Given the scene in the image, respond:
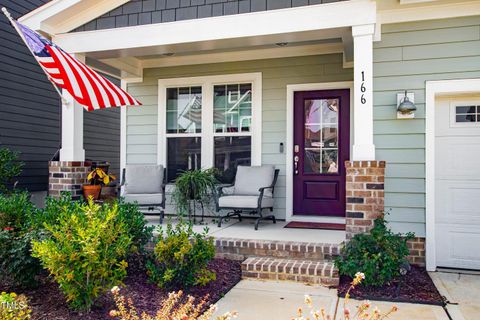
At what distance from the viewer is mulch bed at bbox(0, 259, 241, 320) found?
2.72 meters

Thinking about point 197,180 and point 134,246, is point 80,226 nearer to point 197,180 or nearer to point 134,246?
point 134,246

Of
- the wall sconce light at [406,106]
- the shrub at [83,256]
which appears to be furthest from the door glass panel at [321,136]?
the shrub at [83,256]

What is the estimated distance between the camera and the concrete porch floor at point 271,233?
4357 mm

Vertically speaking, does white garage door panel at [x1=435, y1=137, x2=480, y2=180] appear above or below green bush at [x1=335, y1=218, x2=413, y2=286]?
above

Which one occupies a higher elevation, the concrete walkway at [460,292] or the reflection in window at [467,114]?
the reflection in window at [467,114]

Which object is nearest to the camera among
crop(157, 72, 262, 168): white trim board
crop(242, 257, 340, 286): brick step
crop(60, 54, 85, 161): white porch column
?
crop(242, 257, 340, 286): brick step

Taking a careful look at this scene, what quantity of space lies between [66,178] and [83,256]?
9.40ft

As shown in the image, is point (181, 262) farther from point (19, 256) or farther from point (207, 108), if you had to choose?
point (207, 108)

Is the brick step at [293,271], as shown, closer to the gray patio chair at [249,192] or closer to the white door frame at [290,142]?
the gray patio chair at [249,192]

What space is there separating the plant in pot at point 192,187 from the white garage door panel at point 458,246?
2854mm

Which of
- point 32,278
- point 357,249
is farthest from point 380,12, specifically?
point 32,278

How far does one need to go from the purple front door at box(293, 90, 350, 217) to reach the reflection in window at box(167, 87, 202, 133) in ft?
5.14

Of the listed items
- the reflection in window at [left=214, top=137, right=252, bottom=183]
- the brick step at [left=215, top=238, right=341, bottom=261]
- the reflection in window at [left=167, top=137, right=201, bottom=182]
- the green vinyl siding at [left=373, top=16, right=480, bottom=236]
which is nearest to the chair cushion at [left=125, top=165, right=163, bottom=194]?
the reflection in window at [left=167, top=137, right=201, bottom=182]

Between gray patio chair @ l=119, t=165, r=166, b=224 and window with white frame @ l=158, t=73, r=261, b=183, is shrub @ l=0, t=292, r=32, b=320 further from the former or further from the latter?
window with white frame @ l=158, t=73, r=261, b=183
